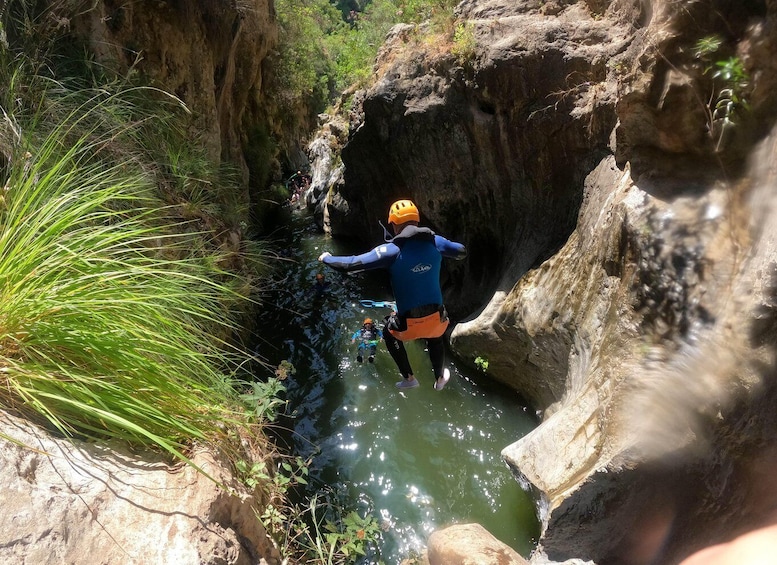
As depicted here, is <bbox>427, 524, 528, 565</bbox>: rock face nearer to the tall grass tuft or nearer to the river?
the river

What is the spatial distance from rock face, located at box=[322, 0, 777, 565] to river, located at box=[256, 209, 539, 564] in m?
0.73

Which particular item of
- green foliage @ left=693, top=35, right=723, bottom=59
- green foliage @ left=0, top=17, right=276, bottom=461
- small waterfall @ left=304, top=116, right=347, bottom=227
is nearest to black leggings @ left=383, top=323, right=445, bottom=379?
green foliage @ left=0, top=17, right=276, bottom=461

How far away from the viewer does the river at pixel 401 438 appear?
4289 mm

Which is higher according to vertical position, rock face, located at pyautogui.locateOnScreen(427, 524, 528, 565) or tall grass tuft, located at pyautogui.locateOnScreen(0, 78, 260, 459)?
tall grass tuft, located at pyautogui.locateOnScreen(0, 78, 260, 459)

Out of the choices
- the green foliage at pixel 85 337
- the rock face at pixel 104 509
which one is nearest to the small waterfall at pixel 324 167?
the green foliage at pixel 85 337

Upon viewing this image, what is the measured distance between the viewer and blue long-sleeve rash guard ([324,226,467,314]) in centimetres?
386

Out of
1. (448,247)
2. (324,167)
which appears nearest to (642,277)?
(448,247)

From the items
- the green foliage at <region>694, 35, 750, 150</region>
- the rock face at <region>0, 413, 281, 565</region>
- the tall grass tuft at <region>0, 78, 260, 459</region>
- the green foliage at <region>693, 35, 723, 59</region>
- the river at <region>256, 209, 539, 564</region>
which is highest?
the green foliage at <region>693, 35, 723, 59</region>

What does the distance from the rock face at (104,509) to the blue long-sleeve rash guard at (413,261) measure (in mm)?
2166

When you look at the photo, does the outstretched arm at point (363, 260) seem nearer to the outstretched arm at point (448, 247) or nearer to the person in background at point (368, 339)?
the outstretched arm at point (448, 247)

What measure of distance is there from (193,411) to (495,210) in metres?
5.31

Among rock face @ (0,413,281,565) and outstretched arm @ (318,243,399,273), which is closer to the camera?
rock face @ (0,413,281,565)

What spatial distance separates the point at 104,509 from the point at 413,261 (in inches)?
113

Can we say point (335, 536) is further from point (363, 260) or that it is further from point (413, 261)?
point (413, 261)
